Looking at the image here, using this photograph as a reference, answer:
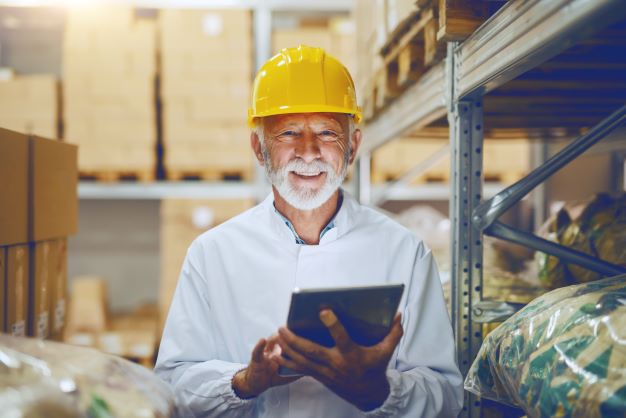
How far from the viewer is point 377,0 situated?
10.1 feet

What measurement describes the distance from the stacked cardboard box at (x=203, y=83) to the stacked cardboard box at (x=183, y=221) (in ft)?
1.19

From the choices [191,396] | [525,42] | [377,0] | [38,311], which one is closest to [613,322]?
[525,42]

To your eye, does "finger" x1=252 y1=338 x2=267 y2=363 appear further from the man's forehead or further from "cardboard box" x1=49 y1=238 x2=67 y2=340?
"cardboard box" x1=49 y1=238 x2=67 y2=340

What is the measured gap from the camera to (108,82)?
4.84m

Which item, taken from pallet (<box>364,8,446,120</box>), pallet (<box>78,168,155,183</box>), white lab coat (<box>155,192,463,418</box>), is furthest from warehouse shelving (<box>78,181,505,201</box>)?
white lab coat (<box>155,192,463,418</box>)

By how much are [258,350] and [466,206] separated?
92cm

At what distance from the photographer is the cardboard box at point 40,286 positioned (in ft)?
7.32

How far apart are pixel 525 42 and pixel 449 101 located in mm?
648

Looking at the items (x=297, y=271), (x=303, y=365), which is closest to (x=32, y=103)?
(x=297, y=271)

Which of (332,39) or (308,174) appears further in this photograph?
(332,39)

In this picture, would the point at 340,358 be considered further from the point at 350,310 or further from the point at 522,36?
the point at 522,36

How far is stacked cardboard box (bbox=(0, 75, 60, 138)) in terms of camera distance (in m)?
4.86

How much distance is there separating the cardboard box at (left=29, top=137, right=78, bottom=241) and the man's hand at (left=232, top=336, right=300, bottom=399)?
1031 mm

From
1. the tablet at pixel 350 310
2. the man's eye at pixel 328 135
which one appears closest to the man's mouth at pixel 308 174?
the man's eye at pixel 328 135
